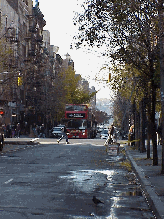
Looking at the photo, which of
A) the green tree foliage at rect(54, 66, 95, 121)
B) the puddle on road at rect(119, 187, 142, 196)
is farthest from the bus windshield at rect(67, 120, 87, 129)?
the puddle on road at rect(119, 187, 142, 196)

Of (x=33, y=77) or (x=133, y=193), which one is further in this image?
(x=33, y=77)

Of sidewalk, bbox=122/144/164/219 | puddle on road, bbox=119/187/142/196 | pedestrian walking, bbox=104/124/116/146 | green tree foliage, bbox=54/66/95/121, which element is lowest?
puddle on road, bbox=119/187/142/196

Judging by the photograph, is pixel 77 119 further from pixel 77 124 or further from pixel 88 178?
pixel 88 178

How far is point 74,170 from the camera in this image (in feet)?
69.1

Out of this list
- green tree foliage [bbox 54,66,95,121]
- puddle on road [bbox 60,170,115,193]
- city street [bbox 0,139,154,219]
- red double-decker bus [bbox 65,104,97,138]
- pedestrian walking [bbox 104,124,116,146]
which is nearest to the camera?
city street [bbox 0,139,154,219]

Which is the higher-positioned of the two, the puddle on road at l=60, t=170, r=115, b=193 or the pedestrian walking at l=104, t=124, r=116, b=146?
the pedestrian walking at l=104, t=124, r=116, b=146

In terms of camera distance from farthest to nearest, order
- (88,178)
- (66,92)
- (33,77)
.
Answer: (66,92) → (33,77) → (88,178)

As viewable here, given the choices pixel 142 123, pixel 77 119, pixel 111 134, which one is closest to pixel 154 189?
pixel 142 123

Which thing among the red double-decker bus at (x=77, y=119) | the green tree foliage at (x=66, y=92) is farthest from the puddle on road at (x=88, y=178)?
the green tree foliage at (x=66, y=92)

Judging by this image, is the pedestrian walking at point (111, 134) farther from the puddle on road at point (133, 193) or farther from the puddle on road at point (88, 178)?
the puddle on road at point (133, 193)

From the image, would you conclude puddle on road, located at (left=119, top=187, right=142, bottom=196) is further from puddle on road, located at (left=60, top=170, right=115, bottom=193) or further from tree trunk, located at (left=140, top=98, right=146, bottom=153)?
tree trunk, located at (left=140, top=98, right=146, bottom=153)

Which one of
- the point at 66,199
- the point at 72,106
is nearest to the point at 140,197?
the point at 66,199

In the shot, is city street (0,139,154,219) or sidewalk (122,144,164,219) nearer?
city street (0,139,154,219)

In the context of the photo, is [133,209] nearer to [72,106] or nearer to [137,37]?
[137,37]
